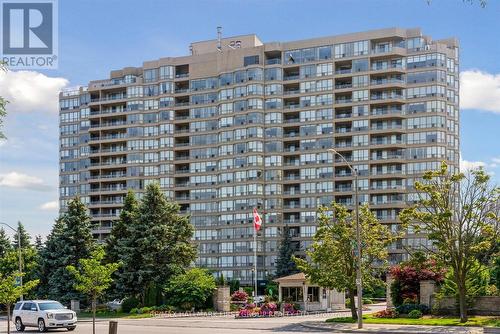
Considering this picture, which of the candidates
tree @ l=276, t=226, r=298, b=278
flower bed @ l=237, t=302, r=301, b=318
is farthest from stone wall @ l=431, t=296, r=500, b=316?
tree @ l=276, t=226, r=298, b=278

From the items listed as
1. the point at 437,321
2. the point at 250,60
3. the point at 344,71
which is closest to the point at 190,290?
the point at 437,321

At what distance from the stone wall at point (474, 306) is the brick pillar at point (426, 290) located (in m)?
0.82

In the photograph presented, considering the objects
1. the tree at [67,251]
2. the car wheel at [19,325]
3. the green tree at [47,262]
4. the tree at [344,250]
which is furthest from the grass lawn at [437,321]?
the green tree at [47,262]

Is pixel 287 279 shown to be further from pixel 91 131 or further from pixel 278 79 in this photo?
pixel 91 131

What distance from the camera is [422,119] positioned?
117625 mm

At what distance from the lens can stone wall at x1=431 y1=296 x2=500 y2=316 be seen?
45125mm

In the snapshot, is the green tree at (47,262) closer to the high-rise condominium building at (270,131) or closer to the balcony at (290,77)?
the high-rise condominium building at (270,131)

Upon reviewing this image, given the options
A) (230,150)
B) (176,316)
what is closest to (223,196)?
(230,150)

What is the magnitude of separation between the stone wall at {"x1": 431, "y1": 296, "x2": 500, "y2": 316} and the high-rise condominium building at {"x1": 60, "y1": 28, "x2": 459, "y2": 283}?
68.2 m

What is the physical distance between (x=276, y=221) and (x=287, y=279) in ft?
192

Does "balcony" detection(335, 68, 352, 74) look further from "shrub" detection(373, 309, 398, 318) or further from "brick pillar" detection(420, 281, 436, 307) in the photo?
"shrub" detection(373, 309, 398, 318)

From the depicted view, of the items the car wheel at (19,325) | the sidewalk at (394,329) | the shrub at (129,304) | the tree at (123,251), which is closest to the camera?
the sidewalk at (394,329)

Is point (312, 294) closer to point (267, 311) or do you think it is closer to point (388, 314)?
point (267, 311)

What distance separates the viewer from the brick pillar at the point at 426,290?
4900 cm
